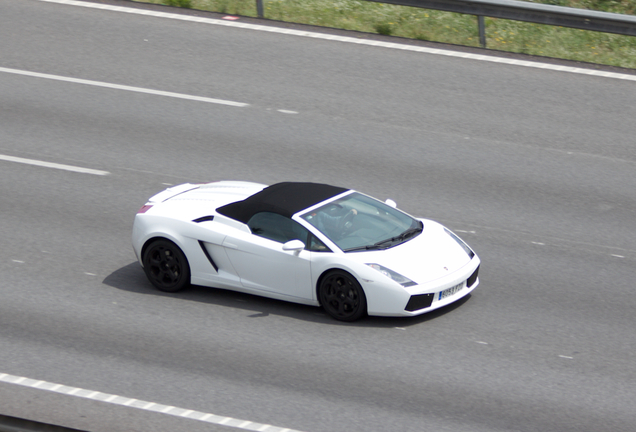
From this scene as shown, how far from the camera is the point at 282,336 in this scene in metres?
9.20

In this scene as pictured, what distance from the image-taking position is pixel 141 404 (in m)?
7.94

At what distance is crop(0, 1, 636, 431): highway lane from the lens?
8188mm

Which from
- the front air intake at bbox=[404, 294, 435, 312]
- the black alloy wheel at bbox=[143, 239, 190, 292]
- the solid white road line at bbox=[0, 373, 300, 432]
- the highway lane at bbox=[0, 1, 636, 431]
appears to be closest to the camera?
the solid white road line at bbox=[0, 373, 300, 432]

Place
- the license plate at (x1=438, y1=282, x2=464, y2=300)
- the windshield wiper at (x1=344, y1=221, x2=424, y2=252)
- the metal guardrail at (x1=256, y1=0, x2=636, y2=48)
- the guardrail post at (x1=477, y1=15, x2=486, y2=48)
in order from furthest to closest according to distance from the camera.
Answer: the guardrail post at (x1=477, y1=15, x2=486, y2=48), the metal guardrail at (x1=256, y1=0, x2=636, y2=48), the windshield wiper at (x1=344, y1=221, x2=424, y2=252), the license plate at (x1=438, y1=282, x2=464, y2=300)

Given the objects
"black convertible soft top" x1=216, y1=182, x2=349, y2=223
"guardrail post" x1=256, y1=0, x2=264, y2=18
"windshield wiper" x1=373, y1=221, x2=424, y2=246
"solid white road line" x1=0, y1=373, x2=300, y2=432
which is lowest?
"solid white road line" x1=0, y1=373, x2=300, y2=432

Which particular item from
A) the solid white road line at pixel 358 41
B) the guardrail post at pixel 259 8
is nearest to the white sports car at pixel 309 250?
the solid white road line at pixel 358 41

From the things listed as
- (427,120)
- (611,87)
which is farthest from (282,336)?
(611,87)

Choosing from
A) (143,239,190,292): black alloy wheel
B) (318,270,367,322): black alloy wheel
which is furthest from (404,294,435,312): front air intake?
(143,239,190,292): black alloy wheel

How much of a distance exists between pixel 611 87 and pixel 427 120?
11.6 ft

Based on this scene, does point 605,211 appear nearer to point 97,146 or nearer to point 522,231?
point 522,231

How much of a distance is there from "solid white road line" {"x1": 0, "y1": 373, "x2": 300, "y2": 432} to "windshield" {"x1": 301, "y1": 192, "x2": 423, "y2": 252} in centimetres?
244

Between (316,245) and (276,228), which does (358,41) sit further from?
(316,245)

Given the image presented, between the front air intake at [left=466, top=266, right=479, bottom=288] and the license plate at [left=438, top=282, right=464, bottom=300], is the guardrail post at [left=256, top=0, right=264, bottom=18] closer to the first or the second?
the front air intake at [left=466, top=266, right=479, bottom=288]

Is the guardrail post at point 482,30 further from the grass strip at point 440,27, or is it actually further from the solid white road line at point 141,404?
the solid white road line at point 141,404
